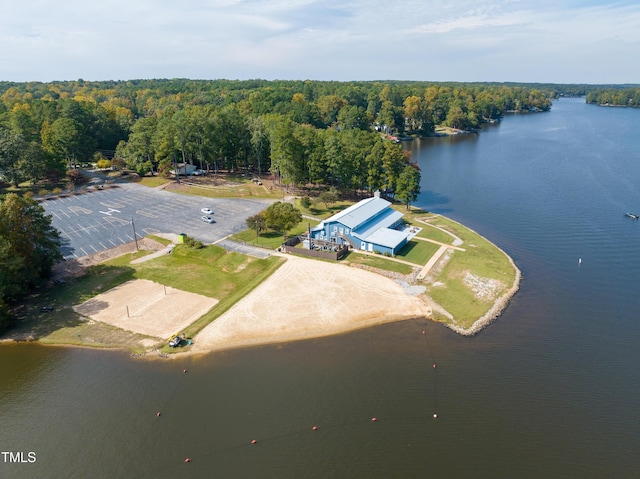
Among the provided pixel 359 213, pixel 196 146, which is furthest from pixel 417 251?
pixel 196 146

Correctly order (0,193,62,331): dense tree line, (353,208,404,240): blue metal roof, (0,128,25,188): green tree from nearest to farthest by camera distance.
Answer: (0,193,62,331): dense tree line < (353,208,404,240): blue metal roof < (0,128,25,188): green tree

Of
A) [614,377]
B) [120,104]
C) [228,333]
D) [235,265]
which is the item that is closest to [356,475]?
[228,333]

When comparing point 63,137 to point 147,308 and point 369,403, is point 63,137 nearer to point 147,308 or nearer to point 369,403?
point 147,308

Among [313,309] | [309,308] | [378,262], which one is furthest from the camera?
[378,262]

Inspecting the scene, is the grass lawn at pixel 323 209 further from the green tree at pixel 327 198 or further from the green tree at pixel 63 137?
the green tree at pixel 63 137

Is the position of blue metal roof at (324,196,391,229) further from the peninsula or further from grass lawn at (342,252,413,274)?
grass lawn at (342,252,413,274)

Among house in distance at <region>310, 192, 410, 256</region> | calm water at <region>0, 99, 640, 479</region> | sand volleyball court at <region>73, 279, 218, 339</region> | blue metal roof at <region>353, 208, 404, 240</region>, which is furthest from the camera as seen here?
blue metal roof at <region>353, 208, 404, 240</region>

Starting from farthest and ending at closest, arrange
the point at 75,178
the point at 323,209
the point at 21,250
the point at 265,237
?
the point at 75,178 → the point at 323,209 → the point at 265,237 → the point at 21,250

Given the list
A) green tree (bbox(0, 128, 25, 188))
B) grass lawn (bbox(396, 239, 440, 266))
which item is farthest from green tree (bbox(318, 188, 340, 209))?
green tree (bbox(0, 128, 25, 188))
